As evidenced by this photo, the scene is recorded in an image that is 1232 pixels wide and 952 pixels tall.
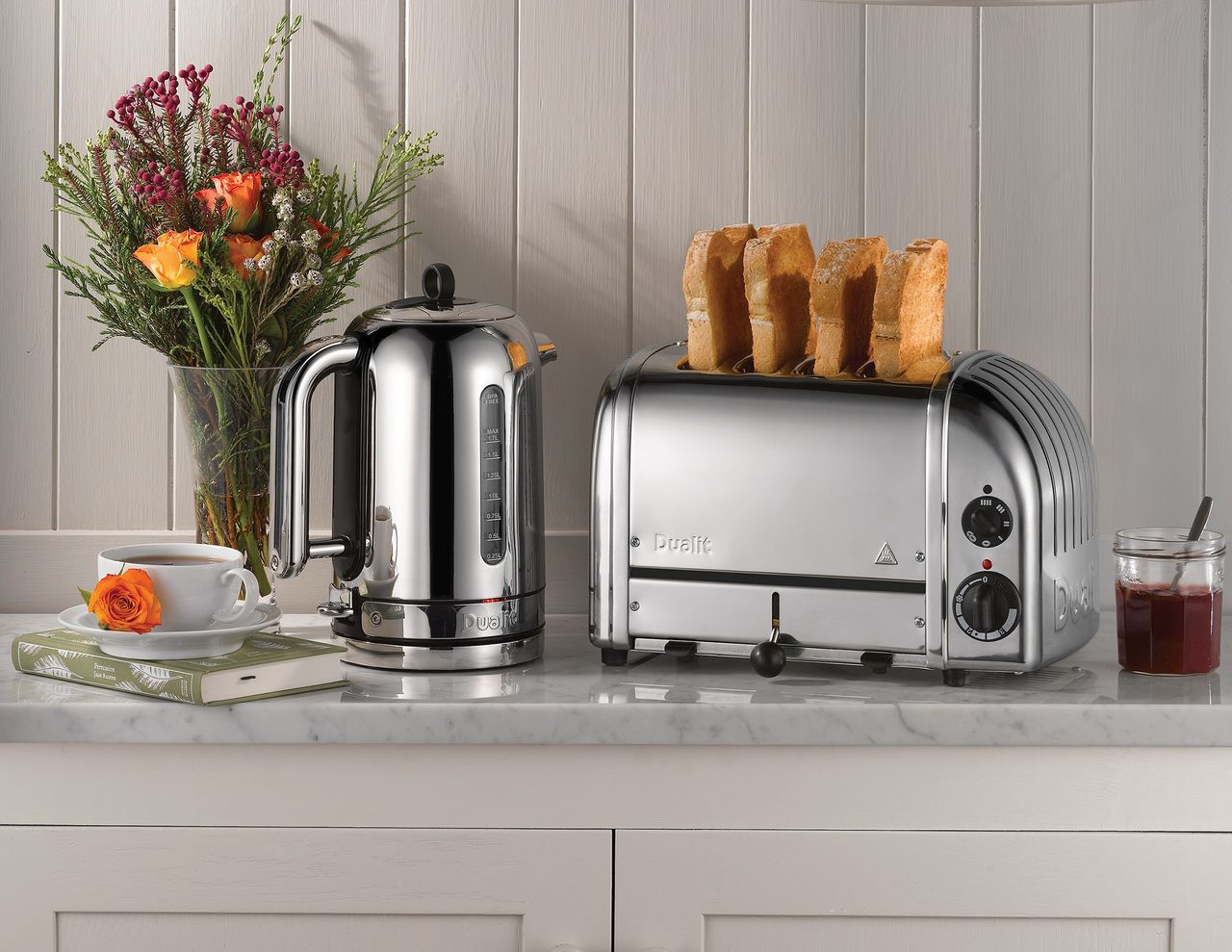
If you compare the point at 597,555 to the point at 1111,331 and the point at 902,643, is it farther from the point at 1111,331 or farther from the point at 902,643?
the point at 1111,331

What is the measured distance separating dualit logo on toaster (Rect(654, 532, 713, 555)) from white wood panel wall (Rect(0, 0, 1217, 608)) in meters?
0.36

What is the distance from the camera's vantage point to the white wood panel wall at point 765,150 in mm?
1334

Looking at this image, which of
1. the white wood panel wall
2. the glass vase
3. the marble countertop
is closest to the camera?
the marble countertop

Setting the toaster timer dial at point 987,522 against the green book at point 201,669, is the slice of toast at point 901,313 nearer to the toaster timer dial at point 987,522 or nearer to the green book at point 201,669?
the toaster timer dial at point 987,522

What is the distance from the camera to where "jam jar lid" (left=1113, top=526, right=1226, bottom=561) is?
3.38 ft

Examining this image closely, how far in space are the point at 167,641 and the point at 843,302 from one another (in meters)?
0.66

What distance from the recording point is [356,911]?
3.22 feet

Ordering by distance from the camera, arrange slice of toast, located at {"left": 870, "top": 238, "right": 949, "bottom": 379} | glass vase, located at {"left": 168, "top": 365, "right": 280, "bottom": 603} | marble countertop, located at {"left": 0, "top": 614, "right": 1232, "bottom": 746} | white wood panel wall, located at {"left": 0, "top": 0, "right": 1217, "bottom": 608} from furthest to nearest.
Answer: white wood panel wall, located at {"left": 0, "top": 0, "right": 1217, "bottom": 608}
glass vase, located at {"left": 168, "top": 365, "right": 280, "bottom": 603}
slice of toast, located at {"left": 870, "top": 238, "right": 949, "bottom": 379}
marble countertop, located at {"left": 0, "top": 614, "right": 1232, "bottom": 746}

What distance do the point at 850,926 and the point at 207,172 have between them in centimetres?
94

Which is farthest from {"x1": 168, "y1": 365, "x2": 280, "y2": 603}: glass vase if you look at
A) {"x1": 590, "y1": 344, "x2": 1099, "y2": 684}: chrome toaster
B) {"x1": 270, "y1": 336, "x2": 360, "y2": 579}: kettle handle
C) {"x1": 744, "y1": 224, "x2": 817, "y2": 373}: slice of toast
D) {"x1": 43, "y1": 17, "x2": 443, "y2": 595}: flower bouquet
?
{"x1": 744, "y1": 224, "x2": 817, "y2": 373}: slice of toast

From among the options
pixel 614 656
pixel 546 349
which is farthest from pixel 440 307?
pixel 614 656

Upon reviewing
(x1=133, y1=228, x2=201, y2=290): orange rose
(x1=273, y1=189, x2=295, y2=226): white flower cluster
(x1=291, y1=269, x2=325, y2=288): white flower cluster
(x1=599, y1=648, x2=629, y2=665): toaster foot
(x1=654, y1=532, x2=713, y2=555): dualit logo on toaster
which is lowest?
(x1=599, y1=648, x2=629, y2=665): toaster foot

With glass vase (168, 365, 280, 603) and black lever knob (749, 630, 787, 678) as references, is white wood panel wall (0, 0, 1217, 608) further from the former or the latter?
black lever knob (749, 630, 787, 678)

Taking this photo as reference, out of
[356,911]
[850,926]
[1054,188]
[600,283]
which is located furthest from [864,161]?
[356,911]
